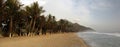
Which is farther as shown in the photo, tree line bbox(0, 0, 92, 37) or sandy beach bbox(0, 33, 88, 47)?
tree line bbox(0, 0, 92, 37)

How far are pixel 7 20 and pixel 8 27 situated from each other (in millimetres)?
1734

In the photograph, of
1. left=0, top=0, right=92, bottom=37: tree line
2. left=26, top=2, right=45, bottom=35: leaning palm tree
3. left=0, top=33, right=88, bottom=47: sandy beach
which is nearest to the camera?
left=0, top=33, right=88, bottom=47: sandy beach

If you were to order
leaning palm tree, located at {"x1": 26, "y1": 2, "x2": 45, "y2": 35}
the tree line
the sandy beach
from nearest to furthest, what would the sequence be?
the sandy beach
the tree line
leaning palm tree, located at {"x1": 26, "y1": 2, "x2": 45, "y2": 35}

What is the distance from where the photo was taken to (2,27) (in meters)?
39.4

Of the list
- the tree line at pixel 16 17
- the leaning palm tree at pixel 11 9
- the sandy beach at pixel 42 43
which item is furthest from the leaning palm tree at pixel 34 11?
the sandy beach at pixel 42 43

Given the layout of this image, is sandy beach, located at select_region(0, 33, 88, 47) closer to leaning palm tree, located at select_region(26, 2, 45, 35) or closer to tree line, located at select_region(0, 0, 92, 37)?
tree line, located at select_region(0, 0, 92, 37)

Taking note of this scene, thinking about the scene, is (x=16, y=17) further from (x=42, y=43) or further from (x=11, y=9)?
(x=42, y=43)

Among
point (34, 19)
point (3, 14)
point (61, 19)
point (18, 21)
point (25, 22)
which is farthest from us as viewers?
point (61, 19)

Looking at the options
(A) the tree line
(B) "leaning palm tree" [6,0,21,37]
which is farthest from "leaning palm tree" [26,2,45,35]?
(B) "leaning palm tree" [6,0,21,37]

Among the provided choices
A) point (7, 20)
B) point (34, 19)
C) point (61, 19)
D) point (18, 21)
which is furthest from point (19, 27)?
point (61, 19)

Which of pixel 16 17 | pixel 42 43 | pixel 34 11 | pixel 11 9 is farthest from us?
pixel 34 11

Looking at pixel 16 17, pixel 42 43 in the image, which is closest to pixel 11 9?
pixel 16 17

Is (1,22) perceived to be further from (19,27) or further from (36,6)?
(36,6)

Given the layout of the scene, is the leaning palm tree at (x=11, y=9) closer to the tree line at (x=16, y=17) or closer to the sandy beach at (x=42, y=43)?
the tree line at (x=16, y=17)
